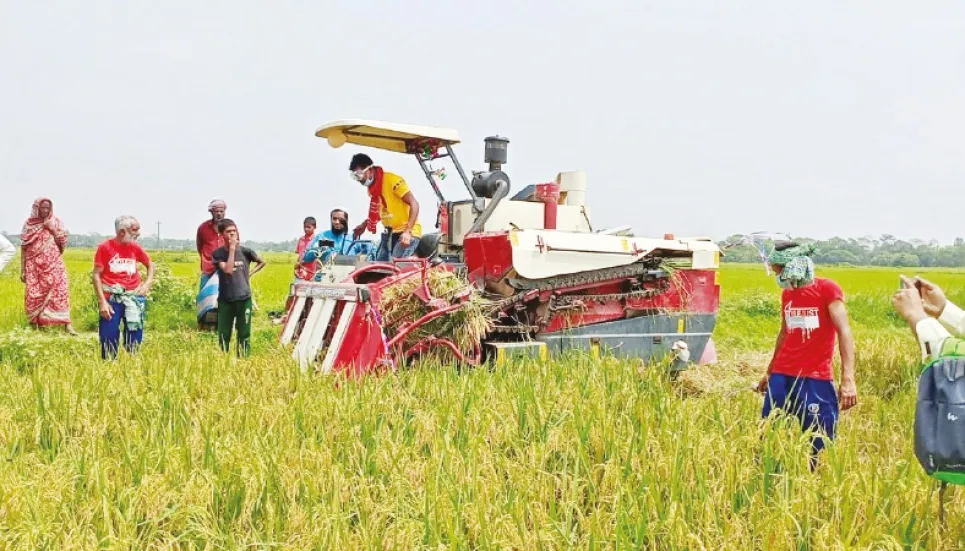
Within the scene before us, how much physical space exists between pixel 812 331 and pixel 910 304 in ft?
4.68

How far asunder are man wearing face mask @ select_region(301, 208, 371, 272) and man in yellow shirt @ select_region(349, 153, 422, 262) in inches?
21.2

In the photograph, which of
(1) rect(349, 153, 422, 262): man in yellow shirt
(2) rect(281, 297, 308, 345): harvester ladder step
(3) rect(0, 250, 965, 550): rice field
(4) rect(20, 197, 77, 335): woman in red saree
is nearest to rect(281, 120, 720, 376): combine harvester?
(2) rect(281, 297, 308, 345): harvester ladder step

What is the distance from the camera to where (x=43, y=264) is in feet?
28.4

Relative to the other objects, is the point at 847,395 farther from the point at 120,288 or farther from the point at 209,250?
the point at 209,250

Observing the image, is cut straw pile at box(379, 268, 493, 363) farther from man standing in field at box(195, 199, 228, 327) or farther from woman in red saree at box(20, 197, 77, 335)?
woman in red saree at box(20, 197, 77, 335)

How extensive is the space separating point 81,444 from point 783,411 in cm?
341

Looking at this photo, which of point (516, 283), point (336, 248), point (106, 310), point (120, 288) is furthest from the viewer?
point (336, 248)

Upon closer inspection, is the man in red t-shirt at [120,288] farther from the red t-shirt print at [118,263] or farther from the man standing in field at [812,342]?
the man standing in field at [812,342]

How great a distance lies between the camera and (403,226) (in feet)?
22.1

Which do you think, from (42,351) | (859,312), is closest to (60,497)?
(42,351)

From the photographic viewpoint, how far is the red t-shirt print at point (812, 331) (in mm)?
4094

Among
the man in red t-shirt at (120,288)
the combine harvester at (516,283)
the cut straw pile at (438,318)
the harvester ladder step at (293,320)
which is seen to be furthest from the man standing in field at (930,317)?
the man in red t-shirt at (120,288)

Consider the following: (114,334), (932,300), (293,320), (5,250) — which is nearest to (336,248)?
(293,320)

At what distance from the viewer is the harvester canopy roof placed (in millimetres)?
6203
